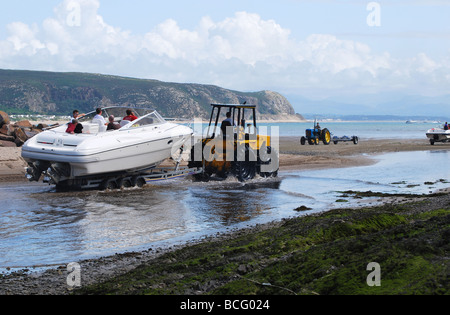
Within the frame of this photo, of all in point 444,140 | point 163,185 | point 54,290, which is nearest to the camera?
point 54,290

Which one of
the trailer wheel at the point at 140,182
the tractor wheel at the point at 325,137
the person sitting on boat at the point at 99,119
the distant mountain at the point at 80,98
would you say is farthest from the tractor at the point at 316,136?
the distant mountain at the point at 80,98

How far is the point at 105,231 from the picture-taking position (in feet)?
32.0

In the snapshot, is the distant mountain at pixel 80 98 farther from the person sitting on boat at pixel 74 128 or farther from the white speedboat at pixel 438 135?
the person sitting on boat at pixel 74 128

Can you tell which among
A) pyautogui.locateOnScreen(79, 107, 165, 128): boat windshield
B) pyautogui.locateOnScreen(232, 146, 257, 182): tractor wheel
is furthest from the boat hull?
pyautogui.locateOnScreen(232, 146, 257, 182): tractor wheel

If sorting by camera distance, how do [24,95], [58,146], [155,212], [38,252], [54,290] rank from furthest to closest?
[24,95], [58,146], [155,212], [38,252], [54,290]

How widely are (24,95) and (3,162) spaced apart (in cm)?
17060

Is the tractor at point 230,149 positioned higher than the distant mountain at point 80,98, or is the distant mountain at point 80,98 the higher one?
the distant mountain at point 80,98

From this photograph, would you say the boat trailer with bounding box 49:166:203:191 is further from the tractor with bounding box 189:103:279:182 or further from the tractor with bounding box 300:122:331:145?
the tractor with bounding box 300:122:331:145

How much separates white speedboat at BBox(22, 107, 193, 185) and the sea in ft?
2.12

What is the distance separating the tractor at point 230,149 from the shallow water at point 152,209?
482mm

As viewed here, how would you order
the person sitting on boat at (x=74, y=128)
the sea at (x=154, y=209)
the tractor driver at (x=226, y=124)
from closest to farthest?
the sea at (x=154, y=209)
the person sitting on boat at (x=74, y=128)
the tractor driver at (x=226, y=124)

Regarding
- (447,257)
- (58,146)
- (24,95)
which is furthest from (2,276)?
(24,95)

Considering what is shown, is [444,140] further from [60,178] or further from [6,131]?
[60,178]

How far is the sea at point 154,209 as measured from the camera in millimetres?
8609
